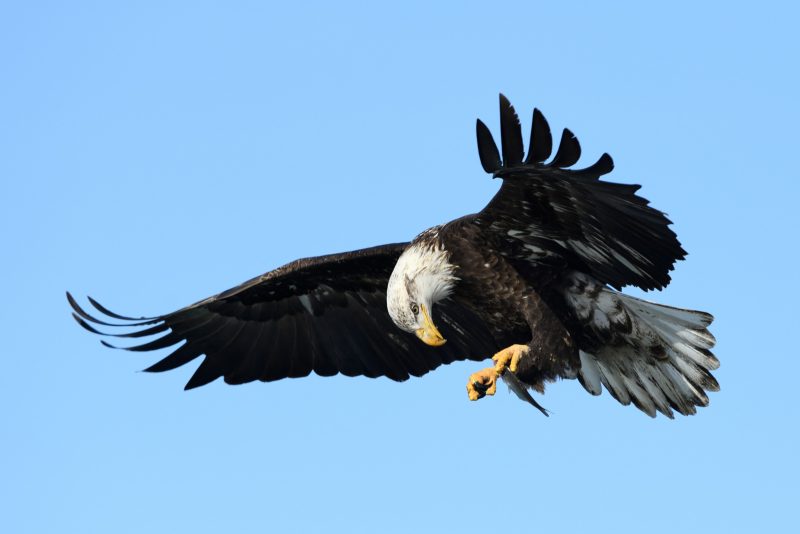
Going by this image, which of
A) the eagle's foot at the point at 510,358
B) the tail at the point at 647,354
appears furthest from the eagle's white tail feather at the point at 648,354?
the eagle's foot at the point at 510,358

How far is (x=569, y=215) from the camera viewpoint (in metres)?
8.38

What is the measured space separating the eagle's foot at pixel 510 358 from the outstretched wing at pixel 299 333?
1338 millimetres

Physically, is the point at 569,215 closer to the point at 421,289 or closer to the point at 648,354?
the point at 421,289

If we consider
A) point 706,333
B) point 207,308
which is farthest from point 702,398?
point 207,308

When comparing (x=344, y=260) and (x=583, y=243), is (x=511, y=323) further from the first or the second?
(x=344, y=260)

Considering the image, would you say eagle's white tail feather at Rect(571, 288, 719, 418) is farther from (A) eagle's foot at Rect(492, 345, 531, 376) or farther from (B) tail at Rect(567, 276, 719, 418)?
(A) eagle's foot at Rect(492, 345, 531, 376)

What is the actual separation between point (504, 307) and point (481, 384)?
61 cm

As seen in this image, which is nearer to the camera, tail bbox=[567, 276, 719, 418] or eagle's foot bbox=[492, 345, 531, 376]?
eagle's foot bbox=[492, 345, 531, 376]

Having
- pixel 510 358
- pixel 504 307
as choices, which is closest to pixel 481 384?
pixel 510 358

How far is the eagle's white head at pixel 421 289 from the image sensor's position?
8.67m

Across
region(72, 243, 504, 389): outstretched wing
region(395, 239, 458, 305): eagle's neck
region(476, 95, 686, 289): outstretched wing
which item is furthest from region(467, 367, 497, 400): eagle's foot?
region(72, 243, 504, 389): outstretched wing

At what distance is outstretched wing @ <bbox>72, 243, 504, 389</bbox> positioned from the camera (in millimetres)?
10180

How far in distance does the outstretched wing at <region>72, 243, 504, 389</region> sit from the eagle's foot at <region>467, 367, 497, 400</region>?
4.76 feet

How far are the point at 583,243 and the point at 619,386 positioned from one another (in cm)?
142
